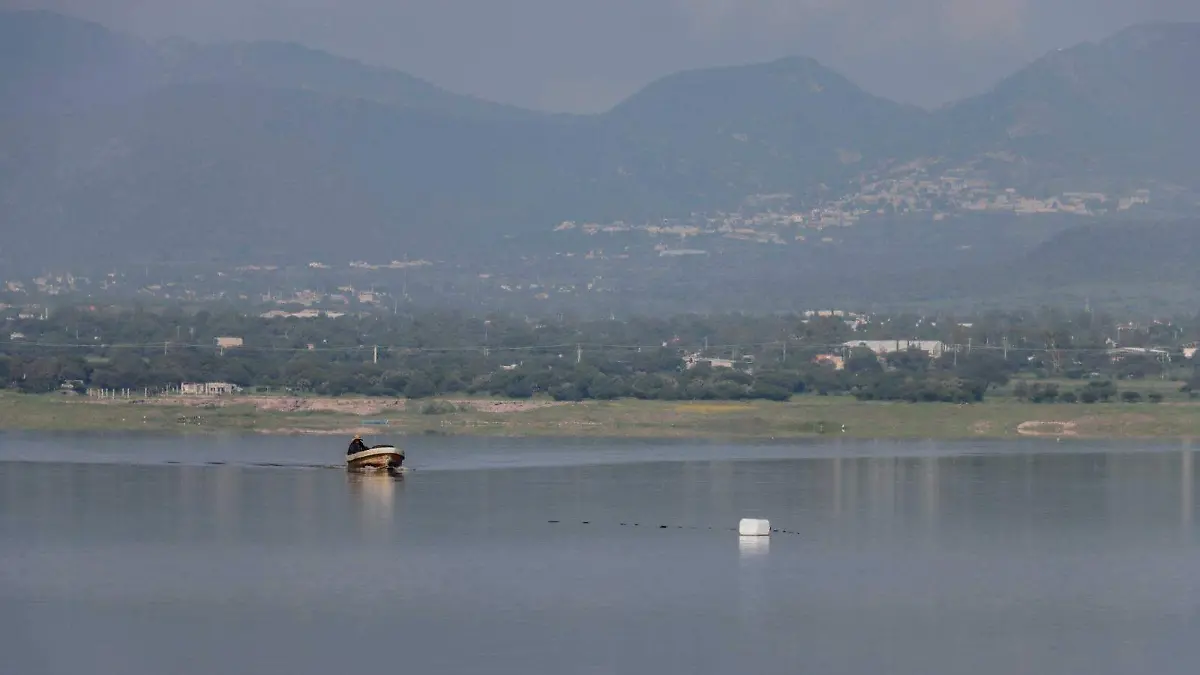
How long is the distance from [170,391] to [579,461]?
29.5 metres

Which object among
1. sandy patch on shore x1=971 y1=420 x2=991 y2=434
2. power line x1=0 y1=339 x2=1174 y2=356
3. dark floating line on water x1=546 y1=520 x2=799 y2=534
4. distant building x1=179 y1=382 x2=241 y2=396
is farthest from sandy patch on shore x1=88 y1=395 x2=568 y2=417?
dark floating line on water x1=546 y1=520 x2=799 y2=534

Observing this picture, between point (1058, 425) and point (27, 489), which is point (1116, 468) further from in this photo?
point (27, 489)

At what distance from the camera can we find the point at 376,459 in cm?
5956

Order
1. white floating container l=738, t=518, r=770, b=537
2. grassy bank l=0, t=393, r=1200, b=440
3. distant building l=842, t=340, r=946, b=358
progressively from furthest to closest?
1. distant building l=842, t=340, r=946, b=358
2. grassy bank l=0, t=393, r=1200, b=440
3. white floating container l=738, t=518, r=770, b=537

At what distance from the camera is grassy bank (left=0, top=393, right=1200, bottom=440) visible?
7962 centimetres

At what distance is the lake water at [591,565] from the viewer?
107 ft

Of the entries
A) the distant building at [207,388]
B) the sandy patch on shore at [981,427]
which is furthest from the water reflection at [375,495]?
the distant building at [207,388]

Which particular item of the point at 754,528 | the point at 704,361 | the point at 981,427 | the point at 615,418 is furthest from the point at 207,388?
the point at 754,528

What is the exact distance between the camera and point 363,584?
38.8 meters

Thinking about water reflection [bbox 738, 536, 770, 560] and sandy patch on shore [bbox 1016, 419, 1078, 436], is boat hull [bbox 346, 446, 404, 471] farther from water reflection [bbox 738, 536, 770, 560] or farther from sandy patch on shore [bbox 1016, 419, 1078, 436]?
sandy patch on shore [bbox 1016, 419, 1078, 436]

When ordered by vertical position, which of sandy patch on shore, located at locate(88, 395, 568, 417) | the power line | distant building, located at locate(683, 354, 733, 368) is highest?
the power line

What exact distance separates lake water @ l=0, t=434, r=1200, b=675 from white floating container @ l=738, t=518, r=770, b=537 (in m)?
0.67

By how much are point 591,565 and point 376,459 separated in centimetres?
1866

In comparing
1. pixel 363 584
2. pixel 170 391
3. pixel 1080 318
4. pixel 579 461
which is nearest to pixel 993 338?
pixel 1080 318
